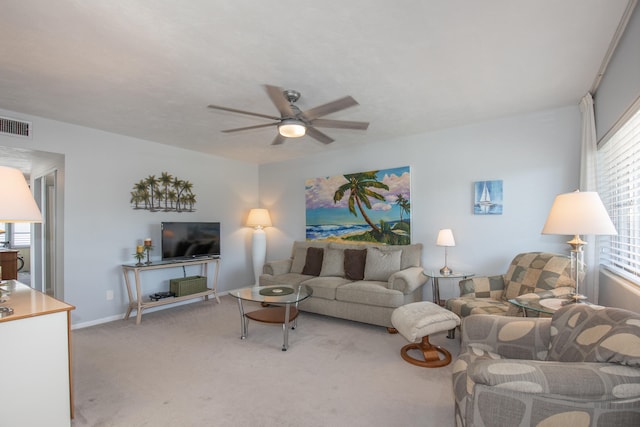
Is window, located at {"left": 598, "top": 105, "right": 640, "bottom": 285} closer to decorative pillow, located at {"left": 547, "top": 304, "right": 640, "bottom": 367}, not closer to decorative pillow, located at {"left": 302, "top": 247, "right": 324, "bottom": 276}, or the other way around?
decorative pillow, located at {"left": 547, "top": 304, "right": 640, "bottom": 367}

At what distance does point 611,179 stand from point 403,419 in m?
2.73

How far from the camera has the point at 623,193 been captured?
2412 millimetres

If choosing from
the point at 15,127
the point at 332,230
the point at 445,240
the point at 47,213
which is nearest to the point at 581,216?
the point at 445,240

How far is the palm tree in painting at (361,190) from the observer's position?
4566mm

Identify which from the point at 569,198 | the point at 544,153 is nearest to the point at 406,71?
the point at 569,198

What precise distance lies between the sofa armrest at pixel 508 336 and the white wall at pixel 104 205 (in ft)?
13.9

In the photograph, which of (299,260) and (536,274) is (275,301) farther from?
(536,274)

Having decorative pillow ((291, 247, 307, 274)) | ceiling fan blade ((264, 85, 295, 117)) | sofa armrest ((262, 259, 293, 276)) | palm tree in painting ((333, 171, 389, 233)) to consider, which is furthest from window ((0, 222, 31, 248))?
ceiling fan blade ((264, 85, 295, 117))

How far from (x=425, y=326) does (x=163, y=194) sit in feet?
13.1

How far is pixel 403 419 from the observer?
1.94 metres

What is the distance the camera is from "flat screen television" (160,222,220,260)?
441 centimetres

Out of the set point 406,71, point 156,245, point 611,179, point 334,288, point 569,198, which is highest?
point 406,71

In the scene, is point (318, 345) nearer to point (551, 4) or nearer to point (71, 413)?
point (71, 413)

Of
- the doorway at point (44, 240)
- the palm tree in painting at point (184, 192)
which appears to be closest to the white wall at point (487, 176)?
the palm tree in painting at point (184, 192)
